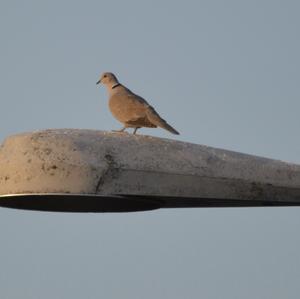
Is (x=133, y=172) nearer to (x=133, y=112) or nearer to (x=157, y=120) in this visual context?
(x=157, y=120)

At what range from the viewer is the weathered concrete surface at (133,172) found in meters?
5.72

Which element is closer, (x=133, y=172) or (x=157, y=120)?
(x=133, y=172)

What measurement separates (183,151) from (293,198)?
2.92 feet

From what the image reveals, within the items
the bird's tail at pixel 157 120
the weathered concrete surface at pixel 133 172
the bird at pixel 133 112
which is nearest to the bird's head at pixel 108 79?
the bird at pixel 133 112

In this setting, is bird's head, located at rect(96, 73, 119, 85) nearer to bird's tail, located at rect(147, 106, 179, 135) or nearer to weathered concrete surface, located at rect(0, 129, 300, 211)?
bird's tail, located at rect(147, 106, 179, 135)

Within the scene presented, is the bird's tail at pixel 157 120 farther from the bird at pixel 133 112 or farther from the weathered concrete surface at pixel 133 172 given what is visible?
the weathered concrete surface at pixel 133 172

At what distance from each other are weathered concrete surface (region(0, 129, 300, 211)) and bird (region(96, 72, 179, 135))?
3217 mm

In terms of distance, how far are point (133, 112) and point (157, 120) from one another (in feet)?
1.49

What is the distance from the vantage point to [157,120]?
370 inches

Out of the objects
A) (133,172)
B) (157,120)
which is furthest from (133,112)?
(133,172)

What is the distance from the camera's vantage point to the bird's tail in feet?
30.6

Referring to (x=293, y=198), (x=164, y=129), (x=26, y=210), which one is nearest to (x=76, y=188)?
(x=26, y=210)

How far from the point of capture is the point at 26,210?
6680 mm

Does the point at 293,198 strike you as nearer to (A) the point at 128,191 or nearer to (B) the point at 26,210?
(A) the point at 128,191
